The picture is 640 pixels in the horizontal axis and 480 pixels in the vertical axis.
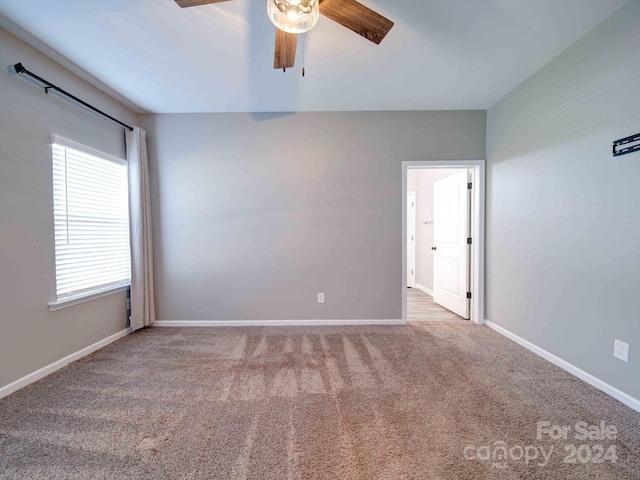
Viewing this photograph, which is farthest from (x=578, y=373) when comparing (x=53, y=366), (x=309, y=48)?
(x=53, y=366)

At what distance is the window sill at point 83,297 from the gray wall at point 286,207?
452 millimetres

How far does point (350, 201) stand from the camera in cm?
316

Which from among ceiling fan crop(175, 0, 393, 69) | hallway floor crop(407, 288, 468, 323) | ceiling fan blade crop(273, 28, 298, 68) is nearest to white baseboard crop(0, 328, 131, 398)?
ceiling fan crop(175, 0, 393, 69)

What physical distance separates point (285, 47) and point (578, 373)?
324cm

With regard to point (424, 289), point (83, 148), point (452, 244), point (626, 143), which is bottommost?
point (424, 289)

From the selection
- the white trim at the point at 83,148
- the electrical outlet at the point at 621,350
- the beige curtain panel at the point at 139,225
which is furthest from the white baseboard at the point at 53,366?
the electrical outlet at the point at 621,350

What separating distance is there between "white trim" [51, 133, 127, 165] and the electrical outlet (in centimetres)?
457

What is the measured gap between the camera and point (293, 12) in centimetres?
127

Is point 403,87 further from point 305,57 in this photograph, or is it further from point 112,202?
point 112,202

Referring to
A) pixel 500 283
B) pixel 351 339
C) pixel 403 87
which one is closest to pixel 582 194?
pixel 500 283

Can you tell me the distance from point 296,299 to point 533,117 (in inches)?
123

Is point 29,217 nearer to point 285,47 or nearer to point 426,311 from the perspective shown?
point 285,47

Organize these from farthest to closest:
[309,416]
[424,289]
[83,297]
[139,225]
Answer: [424,289] → [139,225] → [83,297] → [309,416]

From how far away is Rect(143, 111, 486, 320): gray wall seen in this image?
312 cm
